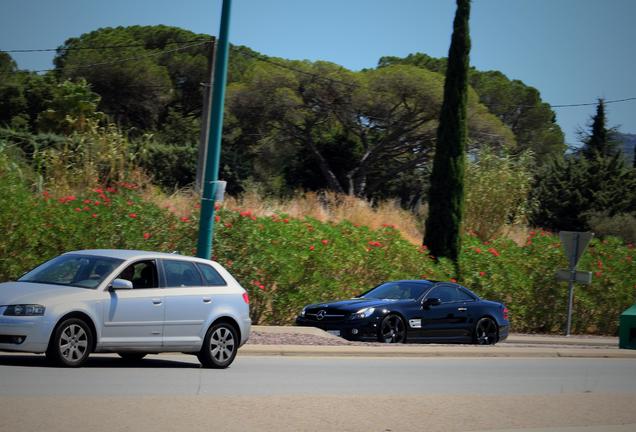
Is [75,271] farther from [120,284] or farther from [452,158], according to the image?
[452,158]

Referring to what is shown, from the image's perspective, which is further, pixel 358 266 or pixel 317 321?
pixel 358 266

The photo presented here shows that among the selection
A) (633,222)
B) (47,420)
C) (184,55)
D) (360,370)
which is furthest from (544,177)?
(47,420)

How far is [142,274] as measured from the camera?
13.1 meters

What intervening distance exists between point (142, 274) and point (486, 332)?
34.0ft

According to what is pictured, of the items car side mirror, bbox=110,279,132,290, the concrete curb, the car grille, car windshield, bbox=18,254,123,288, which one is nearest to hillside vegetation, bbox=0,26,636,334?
the car grille

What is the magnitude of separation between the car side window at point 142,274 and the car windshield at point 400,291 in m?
7.96

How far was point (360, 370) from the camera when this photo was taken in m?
14.9

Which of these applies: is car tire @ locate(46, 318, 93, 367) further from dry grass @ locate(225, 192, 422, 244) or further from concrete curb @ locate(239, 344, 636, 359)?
dry grass @ locate(225, 192, 422, 244)

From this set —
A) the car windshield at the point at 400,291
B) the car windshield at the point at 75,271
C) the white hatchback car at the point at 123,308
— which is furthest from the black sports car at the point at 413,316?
the car windshield at the point at 75,271

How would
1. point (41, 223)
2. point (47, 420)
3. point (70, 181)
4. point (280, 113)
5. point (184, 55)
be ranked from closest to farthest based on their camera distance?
point (47, 420), point (41, 223), point (70, 181), point (280, 113), point (184, 55)

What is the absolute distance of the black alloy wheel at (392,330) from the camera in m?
19.2

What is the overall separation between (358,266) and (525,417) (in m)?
12.4

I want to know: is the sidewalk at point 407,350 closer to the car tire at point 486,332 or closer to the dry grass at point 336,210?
the car tire at point 486,332

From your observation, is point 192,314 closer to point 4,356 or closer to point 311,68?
point 4,356
